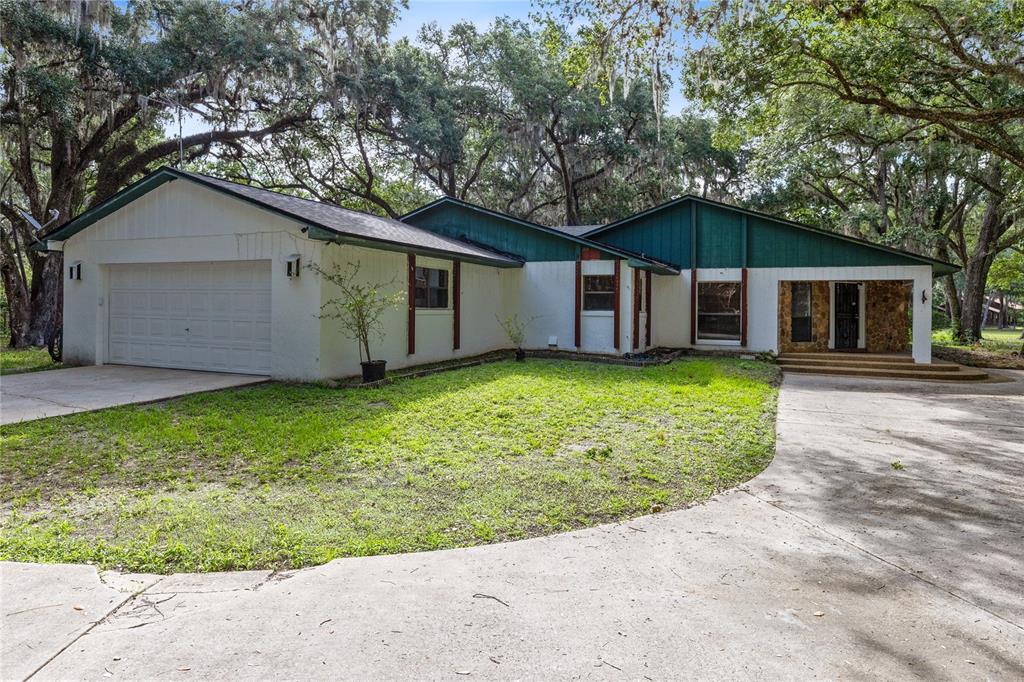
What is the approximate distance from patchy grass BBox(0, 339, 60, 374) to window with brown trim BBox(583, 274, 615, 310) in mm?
10455

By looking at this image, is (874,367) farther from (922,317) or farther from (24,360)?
(24,360)

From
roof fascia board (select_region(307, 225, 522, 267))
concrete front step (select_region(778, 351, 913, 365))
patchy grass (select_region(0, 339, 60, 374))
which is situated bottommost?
patchy grass (select_region(0, 339, 60, 374))

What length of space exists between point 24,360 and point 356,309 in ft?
27.6

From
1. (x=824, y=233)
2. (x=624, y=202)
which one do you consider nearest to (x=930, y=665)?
(x=824, y=233)

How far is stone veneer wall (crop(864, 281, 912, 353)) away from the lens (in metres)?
15.1

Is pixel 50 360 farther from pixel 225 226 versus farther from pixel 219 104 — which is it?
→ pixel 219 104

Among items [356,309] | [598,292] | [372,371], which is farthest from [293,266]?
[598,292]

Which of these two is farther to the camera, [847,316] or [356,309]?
[847,316]

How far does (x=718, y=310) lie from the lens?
1438 centimetres

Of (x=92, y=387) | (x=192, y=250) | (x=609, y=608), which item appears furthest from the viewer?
(x=192, y=250)

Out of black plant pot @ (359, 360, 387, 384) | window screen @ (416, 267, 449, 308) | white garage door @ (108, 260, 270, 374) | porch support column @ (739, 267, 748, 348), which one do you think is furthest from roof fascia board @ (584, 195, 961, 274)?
white garage door @ (108, 260, 270, 374)

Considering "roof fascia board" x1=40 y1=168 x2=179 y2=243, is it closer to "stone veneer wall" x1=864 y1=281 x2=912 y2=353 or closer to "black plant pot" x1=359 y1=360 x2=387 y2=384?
"black plant pot" x1=359 y1=360 x2=387 y2=384

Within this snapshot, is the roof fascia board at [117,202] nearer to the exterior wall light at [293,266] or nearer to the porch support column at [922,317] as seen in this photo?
the exterior wall light at [293,266]

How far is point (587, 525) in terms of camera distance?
372cm
